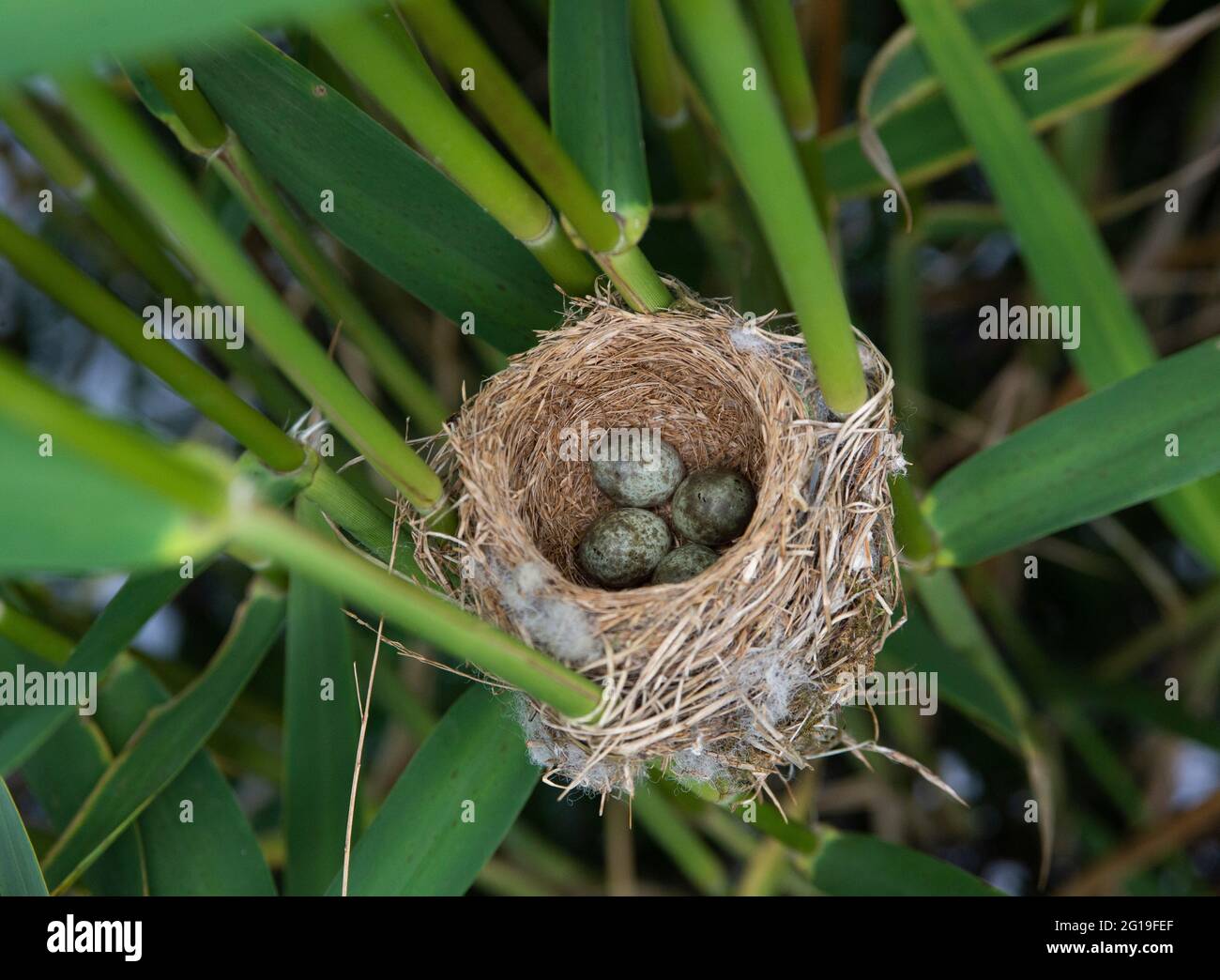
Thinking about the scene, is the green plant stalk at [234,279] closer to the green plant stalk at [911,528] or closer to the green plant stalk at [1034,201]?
the green plant stalk at [911,528]

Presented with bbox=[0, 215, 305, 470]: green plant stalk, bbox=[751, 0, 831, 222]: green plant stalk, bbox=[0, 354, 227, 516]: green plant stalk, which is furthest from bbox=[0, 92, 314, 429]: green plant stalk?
bbox=[0, 354, 227, 516]: green plant stalk

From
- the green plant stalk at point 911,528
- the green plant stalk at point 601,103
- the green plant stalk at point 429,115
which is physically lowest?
the green plant stalk at point 911,528

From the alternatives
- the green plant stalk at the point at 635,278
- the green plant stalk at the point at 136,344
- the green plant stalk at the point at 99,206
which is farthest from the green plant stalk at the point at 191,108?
the green plant stalk at the point at 635,278

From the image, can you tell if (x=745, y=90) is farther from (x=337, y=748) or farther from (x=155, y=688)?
(x=155, y=688)

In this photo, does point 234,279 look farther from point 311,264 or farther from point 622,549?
point 622,549

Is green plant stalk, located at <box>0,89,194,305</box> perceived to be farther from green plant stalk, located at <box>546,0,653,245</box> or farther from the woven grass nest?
green plant stalk, located at <box>546,0,653,245</box>

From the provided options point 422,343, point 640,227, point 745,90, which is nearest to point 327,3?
point 745,90
